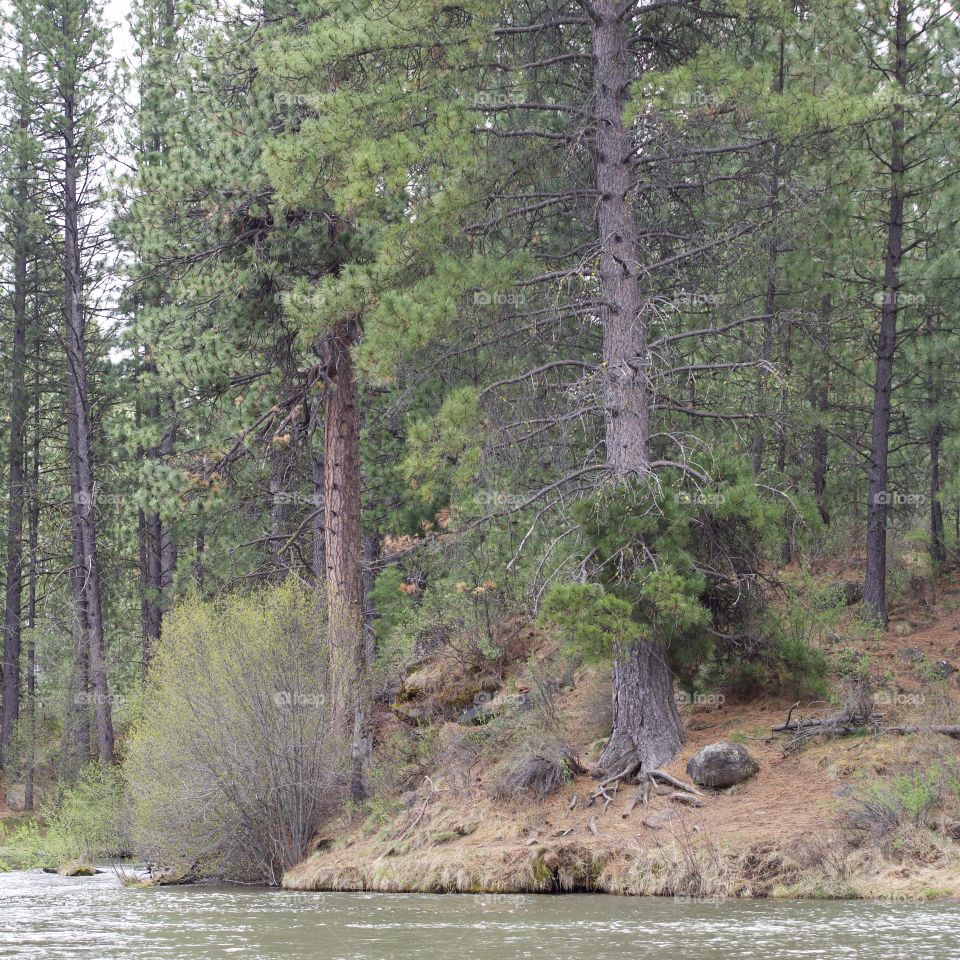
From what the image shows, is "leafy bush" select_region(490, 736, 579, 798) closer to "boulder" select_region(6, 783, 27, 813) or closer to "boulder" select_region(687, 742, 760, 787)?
"boulder" select_region(687, 742, 760, 787)

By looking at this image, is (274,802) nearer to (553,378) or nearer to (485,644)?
(485,644)

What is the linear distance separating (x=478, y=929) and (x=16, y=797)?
79.9 feet

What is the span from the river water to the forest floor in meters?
0.48

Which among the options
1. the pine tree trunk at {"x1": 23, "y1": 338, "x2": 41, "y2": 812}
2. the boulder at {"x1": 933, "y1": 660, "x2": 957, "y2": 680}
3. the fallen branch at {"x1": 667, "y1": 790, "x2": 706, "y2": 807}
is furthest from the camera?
the pine tree trunk at {"x1": 23, "y1": 338, "x2": 41, "y2": 812}

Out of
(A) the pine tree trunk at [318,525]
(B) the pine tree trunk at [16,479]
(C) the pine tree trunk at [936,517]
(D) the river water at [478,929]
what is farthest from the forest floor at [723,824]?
(B) the pine tree trunk at [16,479]

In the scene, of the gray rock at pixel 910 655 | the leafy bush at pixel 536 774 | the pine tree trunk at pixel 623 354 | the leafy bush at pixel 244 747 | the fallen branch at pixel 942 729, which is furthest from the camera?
the gray rock at pixel 910 655

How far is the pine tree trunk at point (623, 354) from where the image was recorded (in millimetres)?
15688

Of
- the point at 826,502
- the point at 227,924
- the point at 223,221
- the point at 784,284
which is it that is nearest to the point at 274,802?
the point at 227,924

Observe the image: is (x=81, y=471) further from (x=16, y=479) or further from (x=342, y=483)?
(x=342, y=483)

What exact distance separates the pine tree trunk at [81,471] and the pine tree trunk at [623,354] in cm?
1378

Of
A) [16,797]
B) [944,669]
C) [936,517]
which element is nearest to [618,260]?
[944,669]

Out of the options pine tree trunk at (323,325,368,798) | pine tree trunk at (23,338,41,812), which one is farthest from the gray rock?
pine tree trunk at (23,338,41,812)

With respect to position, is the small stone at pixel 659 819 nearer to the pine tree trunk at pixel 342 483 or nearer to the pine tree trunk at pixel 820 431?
the pine tree trunk at pixel 342 483

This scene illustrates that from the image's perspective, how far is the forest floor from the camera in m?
12.6
